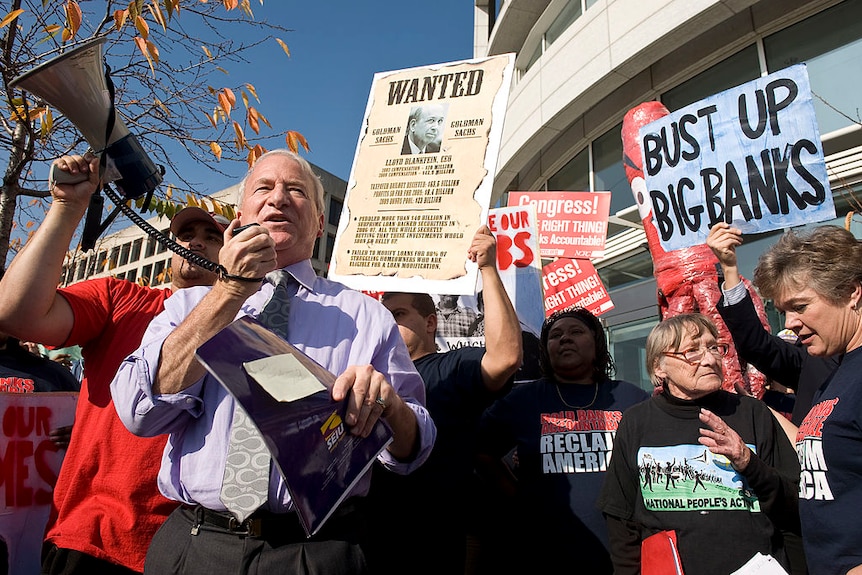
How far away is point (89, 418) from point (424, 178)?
1667 mm

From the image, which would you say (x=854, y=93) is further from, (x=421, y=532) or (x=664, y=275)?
(x=421, y=532)

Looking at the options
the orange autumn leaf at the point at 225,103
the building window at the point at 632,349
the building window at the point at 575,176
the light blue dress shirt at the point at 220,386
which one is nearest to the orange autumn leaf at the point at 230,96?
the orange autumn leaf at the point at 225,103

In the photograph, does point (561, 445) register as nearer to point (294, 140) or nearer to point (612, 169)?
point (294, 140)

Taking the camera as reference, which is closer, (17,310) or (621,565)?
(17,310)

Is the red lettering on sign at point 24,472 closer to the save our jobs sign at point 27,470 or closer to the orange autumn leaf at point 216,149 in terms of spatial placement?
the save our jobs sign at point 27,470

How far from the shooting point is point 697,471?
2.20m

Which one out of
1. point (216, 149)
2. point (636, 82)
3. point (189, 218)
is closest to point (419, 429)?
point (189, 218)

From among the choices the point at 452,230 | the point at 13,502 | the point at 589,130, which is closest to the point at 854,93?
A: the point at 589,130

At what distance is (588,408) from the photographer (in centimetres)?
294

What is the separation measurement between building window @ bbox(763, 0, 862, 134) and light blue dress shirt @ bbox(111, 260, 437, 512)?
24.5 ft

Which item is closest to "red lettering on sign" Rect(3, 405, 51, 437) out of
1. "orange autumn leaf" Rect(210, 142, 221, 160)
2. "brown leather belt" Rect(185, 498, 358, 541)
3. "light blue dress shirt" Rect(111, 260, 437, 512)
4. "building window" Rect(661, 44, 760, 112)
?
"light blue dress shirt" Rect(111, 260, 437, 512)

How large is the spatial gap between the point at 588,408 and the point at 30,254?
249 centimetres

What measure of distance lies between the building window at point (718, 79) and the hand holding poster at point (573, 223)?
4021 millimetres

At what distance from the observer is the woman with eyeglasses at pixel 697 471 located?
81.0 inches
